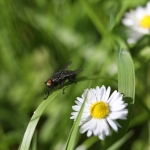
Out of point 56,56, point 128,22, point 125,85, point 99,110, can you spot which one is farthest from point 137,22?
point 99,110

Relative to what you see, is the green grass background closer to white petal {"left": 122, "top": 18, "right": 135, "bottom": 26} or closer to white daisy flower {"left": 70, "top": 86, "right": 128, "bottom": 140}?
white petal {"left": 122, "top": 18, "right": 135, "bottom": 26}

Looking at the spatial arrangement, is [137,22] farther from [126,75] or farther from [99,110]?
[99,110]

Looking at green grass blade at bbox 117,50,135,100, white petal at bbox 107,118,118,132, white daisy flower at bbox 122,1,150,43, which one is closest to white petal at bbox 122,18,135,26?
white daisy flower at bbox 122,1,150,43

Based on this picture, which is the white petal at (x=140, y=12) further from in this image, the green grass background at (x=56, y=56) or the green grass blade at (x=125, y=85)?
the green grass blade at (x=125, y=85)

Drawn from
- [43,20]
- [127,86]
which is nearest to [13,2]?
[43,20]

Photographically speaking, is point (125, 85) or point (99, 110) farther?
point (125, 85)

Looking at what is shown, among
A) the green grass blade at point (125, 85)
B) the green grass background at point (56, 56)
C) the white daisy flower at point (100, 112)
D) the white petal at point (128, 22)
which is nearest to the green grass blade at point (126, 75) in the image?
the green grass blade at point (125, 85)

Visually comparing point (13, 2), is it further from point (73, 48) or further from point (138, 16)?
point (138, 16)
